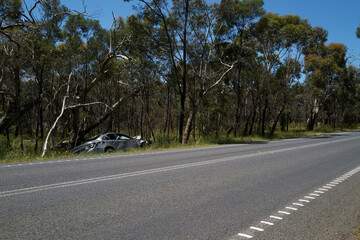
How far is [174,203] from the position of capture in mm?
5078

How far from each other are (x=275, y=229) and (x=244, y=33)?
88.0 feet

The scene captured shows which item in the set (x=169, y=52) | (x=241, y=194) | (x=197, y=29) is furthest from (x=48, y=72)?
(x=241, y=194)

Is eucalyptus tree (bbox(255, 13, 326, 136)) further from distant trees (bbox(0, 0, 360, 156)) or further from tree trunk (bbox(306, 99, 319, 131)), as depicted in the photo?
tree trunk (bbox(306, 99, 319, 131))

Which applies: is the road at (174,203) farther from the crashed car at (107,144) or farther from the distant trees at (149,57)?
the distant trees at (149,57)

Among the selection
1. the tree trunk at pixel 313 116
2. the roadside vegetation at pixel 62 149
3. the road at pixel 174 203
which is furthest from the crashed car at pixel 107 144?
the tree trunk at pixel 313 116

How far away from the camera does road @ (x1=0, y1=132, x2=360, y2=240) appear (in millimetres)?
3873

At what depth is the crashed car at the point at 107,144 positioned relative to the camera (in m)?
15.4

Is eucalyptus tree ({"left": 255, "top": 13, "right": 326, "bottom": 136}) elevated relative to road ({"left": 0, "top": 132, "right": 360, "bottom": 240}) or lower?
elevated

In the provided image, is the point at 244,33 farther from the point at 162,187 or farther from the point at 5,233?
the point at 5,233

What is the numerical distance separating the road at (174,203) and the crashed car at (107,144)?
6873mm

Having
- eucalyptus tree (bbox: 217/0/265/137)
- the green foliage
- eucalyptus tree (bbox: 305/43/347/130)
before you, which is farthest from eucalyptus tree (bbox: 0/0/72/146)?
eucalyptus tree (bbox: 305/43/347/130)

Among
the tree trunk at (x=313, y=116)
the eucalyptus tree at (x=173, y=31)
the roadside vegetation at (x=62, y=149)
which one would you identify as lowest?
the roadside vegetation at (x=62, y=149)

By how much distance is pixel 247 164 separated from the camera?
9836 millimetres

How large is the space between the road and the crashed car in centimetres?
687
